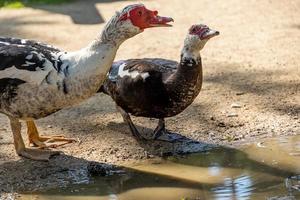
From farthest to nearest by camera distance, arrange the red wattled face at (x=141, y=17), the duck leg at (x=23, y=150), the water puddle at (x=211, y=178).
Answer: the duck leg at (x=23, y=150)
the red wattled face at (x=141, y=17)
the water puddle at (x=211, y=178)

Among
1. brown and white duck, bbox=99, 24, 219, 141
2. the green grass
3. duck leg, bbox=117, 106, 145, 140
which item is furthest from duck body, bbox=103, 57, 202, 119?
the green grass

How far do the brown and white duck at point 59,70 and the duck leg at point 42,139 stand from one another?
0.51 meters

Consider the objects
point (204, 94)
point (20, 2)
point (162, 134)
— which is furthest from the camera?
point (20, 2)

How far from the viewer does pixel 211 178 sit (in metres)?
5.44

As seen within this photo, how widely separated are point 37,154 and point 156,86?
121 cm

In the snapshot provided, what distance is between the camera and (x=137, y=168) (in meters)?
5.74

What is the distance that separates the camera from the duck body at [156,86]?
19.1 feet

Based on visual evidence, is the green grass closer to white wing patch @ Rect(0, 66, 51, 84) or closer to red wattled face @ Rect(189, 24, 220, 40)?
white wing patch @ Rect(0, 66, 51, 84)

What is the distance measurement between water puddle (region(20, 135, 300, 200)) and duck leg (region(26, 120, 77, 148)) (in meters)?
0.87

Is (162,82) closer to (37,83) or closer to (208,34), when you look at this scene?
(208,34)

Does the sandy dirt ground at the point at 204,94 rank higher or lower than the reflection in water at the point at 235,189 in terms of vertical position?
higher

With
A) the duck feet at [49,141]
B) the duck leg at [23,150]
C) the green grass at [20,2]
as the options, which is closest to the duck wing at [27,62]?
the duck leg at [23,150]

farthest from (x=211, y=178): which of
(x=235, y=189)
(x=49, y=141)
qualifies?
(x=49, y=141)

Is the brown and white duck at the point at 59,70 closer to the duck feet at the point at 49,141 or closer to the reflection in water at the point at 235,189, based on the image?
the duck feet at the point at 49,141
